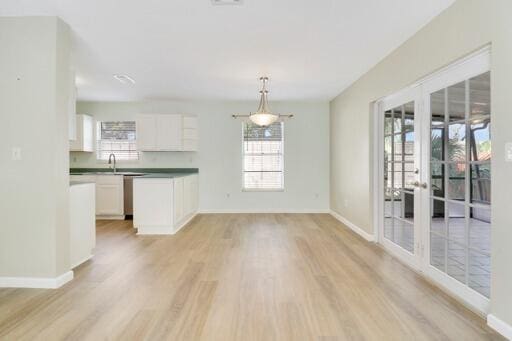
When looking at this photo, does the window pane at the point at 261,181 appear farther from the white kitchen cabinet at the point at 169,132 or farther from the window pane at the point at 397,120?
the window pane at the point at 397,120

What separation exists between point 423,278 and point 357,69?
2.84 meters

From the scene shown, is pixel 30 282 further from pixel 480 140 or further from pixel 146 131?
pixel 480 140

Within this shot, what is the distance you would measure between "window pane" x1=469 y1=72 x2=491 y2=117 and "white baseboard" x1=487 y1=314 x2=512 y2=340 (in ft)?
4.75

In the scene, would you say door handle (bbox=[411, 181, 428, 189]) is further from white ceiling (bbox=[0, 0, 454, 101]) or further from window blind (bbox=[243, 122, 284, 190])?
window blind (bbox=[243, 122, 284, 190])

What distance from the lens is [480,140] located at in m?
2.36

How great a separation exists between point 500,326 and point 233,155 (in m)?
5.33

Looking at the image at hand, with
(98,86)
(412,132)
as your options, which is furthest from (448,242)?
(98,86)

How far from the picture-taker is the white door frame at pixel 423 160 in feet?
7.82

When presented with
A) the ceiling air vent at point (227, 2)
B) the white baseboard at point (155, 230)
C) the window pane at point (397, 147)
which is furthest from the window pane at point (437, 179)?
the white baseboard at point (155, 230)

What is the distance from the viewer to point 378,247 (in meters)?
4.04

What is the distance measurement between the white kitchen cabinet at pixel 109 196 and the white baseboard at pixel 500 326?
584 cm

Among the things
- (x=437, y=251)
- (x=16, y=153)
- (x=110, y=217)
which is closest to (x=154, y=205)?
(x=110, y=217)

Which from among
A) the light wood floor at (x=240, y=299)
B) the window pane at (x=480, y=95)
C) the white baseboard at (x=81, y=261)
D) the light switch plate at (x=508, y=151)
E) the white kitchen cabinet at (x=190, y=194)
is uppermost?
the window pane at (x=480, y=95)

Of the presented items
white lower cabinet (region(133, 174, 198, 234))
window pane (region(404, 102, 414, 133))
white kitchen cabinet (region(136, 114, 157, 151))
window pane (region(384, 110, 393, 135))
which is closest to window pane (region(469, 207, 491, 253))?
window pane (region(404, 102, 414, 133))
